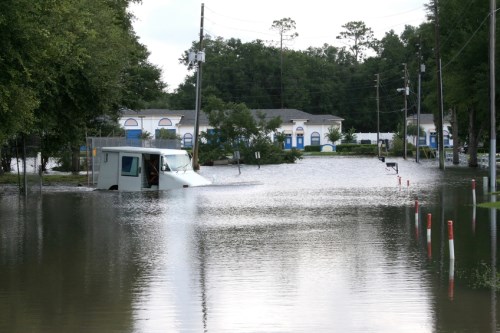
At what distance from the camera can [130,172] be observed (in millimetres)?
37781

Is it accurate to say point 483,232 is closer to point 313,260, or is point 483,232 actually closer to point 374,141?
point 313,260

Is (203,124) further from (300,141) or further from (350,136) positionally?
(350,136)

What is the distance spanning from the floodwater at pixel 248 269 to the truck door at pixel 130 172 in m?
8.54

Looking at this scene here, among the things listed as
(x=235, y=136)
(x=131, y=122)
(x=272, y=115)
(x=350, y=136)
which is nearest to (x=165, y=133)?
(x=131, y=122)

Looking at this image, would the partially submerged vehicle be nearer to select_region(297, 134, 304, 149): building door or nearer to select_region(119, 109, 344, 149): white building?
select_region(119, 109, 344, 149): white building

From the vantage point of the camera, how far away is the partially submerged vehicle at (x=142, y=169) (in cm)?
A: 3719

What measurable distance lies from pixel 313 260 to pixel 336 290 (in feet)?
10.6

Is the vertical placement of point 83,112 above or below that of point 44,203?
above

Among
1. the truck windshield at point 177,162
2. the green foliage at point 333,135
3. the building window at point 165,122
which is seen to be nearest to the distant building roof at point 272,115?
the building window at point 165,122

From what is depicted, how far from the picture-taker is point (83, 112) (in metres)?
38.9

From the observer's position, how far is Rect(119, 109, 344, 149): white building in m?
120

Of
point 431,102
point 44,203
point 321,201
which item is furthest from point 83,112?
point 431,102

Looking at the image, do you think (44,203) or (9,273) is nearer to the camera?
(9,273)

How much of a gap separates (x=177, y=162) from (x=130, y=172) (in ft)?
6.93
